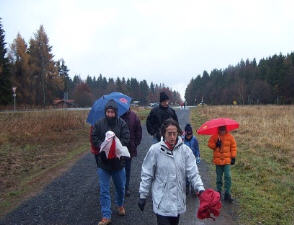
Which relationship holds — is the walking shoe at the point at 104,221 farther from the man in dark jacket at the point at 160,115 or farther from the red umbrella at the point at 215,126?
the red umbrella at the point at 215,126

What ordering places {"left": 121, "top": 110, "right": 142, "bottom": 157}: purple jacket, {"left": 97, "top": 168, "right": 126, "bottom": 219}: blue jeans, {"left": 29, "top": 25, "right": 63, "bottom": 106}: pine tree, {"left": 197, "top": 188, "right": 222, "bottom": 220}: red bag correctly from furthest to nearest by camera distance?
{"left": 29, "top": 25, "right": 63, "bottom": 106}: pine tree, {"left": 121, "top": 110, "right": 142, "bottom": 157}: purple jacket, {"left": 97, "top": 168, "right": 126, "bottom": 219}: blue jeans, {"left": 197, "top": 188, "right": 222, "bottom": 220}: red bag

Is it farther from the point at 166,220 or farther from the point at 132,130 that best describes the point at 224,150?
the point at 166,220

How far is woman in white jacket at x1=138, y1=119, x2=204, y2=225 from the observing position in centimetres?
354

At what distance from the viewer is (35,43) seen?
157ft

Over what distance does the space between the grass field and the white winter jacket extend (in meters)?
3.77

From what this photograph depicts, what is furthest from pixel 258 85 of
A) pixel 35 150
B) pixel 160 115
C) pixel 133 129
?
pixel 133 129

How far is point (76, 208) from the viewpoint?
18.9 feet

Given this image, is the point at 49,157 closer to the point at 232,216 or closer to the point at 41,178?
the point at 41,178

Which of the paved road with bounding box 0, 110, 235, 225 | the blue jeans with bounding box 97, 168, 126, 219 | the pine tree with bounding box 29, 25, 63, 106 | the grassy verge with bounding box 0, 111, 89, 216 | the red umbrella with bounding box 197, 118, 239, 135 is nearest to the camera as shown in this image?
the blue jeans with bounding box 97, 168, 126, 219

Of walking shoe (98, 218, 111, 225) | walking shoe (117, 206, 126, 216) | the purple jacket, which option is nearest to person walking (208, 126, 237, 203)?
the purple jacket

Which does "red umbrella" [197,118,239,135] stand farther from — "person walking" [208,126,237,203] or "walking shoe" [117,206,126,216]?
"walking shoe" [117,206,126,216]

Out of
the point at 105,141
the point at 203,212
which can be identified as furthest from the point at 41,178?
the point at 203,212

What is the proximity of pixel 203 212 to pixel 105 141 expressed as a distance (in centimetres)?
201

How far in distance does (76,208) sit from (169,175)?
2930 mm
